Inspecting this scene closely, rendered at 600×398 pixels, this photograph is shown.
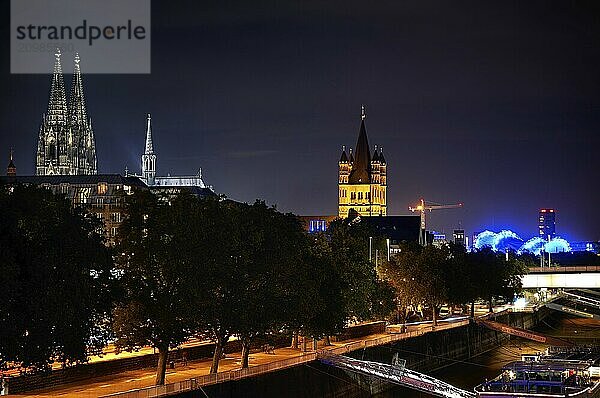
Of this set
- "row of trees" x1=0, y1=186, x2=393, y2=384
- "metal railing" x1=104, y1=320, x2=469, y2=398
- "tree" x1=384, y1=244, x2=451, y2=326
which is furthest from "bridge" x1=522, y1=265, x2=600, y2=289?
"metal railing" x1=104, y1=320, x2=469, y2=398

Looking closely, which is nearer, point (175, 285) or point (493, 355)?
point (175, 285)

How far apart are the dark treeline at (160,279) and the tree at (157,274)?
2.3 inches

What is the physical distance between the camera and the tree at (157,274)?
6053cm

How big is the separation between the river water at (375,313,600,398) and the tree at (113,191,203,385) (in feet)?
72.4

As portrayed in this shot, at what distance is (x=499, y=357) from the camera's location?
11800cm

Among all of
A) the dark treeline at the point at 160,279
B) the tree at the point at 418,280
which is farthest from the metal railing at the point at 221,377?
the tree at the point at 418,280

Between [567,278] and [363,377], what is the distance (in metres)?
89.3

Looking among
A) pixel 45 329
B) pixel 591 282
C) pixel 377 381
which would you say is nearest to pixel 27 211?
pixel 45 329

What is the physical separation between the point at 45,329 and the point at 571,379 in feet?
128

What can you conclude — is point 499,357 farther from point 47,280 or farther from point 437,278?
point 47,280

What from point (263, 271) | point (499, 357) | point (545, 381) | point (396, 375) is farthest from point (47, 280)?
point (499, 357)

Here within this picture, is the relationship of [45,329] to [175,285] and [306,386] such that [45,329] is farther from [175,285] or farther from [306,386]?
[306,386]

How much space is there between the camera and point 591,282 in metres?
157

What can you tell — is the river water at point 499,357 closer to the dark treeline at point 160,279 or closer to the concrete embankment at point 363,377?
the concrete embankment at point 363,377
